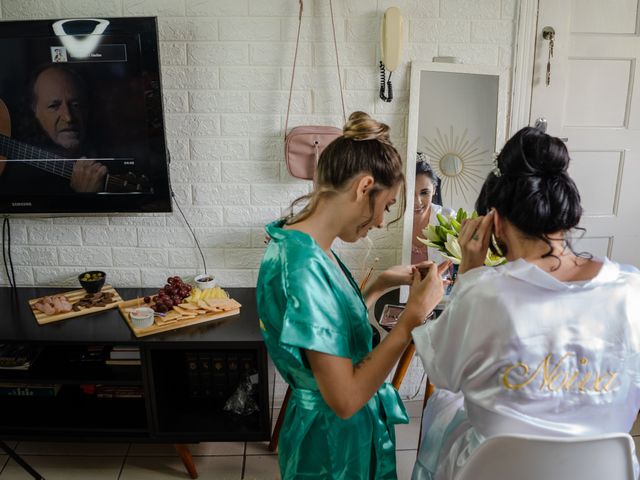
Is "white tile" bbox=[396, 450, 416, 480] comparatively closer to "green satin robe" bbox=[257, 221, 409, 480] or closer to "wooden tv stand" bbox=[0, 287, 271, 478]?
"wooden tv stand" bbox=[0, 287, 271, 478]

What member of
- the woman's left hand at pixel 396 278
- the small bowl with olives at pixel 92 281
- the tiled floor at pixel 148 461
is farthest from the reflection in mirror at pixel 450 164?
the small bowl with olives at pixel 92 281

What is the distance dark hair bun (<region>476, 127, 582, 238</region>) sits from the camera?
1146 mm

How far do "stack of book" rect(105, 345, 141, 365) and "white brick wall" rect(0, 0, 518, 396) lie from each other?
1.28ft

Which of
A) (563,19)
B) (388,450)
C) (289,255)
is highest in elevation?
(563,19)

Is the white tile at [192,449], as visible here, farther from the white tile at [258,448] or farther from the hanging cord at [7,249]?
the hanging cord at [7,249]

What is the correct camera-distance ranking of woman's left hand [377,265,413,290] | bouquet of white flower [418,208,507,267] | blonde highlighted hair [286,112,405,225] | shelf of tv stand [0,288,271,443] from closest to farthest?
blonde highlighted hair [286,112,405,225]
woman's left hand [377,265,413,290]
bouquet of white flower [418,208,507,267]
shelf of tv stand [0,288,271,443]

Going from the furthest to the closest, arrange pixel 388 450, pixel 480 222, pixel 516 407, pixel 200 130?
pixel 200 130
pixel 388 450
pixel 480 222
pixel 516 407

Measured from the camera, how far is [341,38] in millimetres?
2188

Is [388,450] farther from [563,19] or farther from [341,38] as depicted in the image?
[563,19]

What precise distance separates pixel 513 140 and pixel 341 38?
1.19 meters

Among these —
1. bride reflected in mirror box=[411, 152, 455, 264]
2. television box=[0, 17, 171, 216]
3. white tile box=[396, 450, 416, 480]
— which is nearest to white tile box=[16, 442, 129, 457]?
television box=[0, 17, 171, 216]

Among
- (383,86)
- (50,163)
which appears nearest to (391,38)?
(383,86)

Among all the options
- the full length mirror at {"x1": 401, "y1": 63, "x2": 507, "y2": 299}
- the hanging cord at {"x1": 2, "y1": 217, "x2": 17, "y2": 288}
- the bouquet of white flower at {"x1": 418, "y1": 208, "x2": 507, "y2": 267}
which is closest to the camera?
the bouquet of white flower at {"x1": 418, "y1": 208, "x2": 507, "y2": 267}

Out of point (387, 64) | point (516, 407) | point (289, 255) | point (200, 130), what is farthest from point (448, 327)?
point (200, 130)
